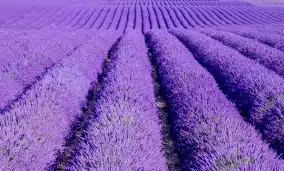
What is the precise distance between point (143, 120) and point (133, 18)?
25610mm

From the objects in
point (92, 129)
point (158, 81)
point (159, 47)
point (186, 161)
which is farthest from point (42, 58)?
point (186, 161)

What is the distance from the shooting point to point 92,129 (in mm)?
4211

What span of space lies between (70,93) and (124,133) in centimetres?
228

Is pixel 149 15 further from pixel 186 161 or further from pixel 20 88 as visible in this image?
pixel 186 161

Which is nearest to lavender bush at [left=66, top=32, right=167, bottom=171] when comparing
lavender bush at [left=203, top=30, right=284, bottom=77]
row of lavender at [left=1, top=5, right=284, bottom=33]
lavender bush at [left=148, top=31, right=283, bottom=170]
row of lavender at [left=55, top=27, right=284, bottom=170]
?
row of lavender at [left=55, top=27, right=284, bottom=170]

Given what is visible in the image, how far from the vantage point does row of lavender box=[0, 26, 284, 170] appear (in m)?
3.48

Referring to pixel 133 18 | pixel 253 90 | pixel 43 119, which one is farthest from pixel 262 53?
pixel 133 18

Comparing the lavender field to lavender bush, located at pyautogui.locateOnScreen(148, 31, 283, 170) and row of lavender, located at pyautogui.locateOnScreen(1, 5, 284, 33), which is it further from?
row of lavender, located at pyautogui.locateOnScreen(1, 5, 284, 33)

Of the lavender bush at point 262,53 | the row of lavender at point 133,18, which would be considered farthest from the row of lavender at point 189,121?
the row of lavender at point 133,18

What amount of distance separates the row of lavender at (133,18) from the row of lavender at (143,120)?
17294 mm

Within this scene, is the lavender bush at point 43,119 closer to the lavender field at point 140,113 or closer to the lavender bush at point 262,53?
the lavender field at point 140,113

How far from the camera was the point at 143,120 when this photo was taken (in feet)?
14.5

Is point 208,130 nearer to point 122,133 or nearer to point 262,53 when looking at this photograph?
point 122,133

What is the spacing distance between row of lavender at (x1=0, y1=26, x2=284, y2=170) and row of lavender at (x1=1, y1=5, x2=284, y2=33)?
56.7 feet
